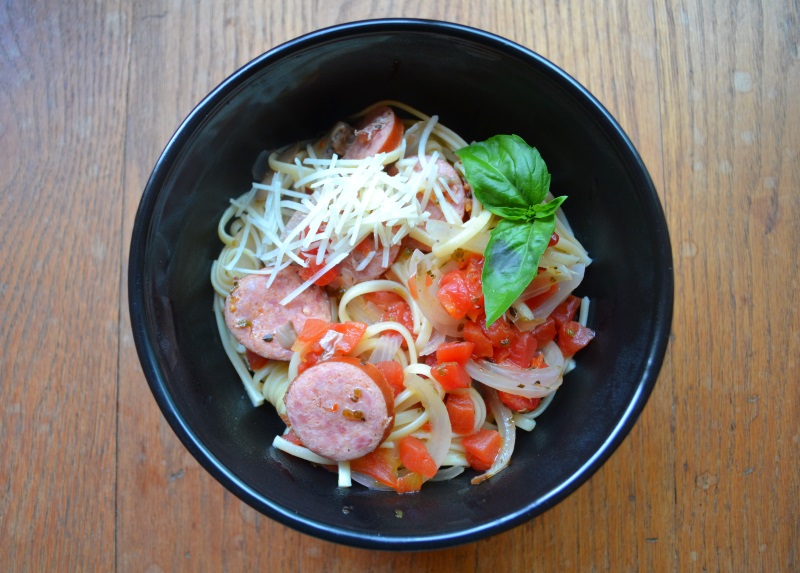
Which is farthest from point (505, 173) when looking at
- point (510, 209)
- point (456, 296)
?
point (456, 296)

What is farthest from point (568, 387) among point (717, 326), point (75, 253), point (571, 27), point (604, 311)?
point (75, 253)

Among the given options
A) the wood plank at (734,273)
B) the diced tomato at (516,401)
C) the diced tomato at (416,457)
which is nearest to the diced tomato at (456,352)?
the diced tomato at (516,401)

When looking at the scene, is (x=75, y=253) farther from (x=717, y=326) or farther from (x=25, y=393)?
(x=717, y=326)

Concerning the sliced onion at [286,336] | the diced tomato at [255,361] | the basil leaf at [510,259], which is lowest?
the diced tomato at [255,361]

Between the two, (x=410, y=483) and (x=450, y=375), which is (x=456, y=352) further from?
(x=410, y=483)

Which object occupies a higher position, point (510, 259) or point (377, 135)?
point (377, 135)

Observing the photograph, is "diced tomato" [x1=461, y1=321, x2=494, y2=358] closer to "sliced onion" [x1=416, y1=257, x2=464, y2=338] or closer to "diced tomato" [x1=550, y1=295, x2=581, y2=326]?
"sliced onion" [x1=416, y1=257, x2=464, y2=338]

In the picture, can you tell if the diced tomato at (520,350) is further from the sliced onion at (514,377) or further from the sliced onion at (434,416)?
the sliced onion at (434,416)

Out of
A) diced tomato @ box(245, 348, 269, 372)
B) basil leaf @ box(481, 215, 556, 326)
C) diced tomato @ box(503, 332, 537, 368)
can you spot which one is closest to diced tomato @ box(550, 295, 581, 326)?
diced tomato @ box(503, 332, 537, 368)
